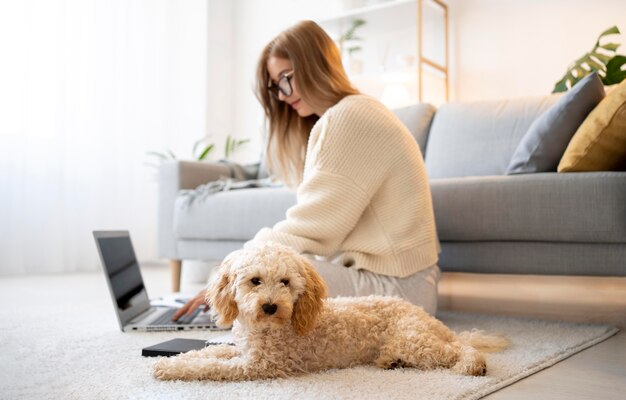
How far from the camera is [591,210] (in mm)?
1931

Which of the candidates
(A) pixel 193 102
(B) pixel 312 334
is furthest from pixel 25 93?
(B) pixel 312 334

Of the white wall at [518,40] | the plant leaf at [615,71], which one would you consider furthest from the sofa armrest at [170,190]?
the plant leaf at [615,71]

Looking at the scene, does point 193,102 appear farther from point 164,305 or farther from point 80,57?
point 164,305

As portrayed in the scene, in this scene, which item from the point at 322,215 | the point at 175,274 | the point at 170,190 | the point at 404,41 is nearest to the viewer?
the point at 322,215

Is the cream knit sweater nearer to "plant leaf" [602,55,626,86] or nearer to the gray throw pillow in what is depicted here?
the gray throw pillow

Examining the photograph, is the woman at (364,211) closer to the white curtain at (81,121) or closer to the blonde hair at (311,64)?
the blonde hair at (311,64)

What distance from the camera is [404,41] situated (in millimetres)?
4566

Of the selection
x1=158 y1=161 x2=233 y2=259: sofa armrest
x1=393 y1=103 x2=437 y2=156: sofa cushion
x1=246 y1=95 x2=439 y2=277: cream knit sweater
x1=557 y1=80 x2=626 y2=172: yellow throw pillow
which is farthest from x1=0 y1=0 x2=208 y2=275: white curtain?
x1=557 y1=80 x2=626 y2=172: yellow throw pillow

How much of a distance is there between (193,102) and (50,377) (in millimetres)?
4350

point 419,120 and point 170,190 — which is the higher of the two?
point 419,120

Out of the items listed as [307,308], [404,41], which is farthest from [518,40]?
[307,308]

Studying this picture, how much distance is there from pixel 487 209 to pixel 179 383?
1.34 metres

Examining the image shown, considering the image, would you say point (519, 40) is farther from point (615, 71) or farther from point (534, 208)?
point (534, 208)

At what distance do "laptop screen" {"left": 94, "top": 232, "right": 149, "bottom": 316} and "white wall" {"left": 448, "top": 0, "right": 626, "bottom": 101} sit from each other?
9.82 feet
